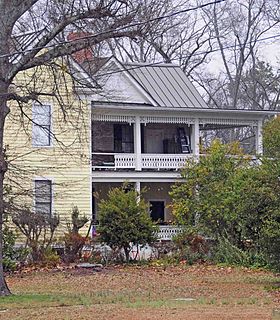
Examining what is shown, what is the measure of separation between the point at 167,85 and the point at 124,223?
10.8 m

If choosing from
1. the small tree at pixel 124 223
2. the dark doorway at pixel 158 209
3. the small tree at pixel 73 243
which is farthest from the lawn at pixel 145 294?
the dark doorway at pixel 158 209

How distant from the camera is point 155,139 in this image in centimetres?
4125

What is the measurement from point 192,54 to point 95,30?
2996 cm

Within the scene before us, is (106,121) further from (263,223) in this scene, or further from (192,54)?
(263,223)

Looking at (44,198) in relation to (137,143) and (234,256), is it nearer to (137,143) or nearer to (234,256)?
(137,143)

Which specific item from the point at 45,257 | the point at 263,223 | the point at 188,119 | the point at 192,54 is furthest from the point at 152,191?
the point at 263,223

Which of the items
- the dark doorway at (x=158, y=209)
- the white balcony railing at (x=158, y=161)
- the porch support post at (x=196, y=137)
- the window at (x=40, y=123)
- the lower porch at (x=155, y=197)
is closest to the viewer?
the window at (x=40, y=123)

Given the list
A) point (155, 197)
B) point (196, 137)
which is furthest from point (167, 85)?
point (155, 197)

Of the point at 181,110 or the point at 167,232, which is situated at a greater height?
the point at 181,110

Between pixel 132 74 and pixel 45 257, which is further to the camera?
pixel 132 74

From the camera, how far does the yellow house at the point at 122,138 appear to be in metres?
34.4

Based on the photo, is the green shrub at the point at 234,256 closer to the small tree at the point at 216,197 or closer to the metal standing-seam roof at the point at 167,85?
the small tree at the point at 216,197

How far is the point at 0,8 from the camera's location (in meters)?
21.2

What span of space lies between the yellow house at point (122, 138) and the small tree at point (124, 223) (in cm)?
210
